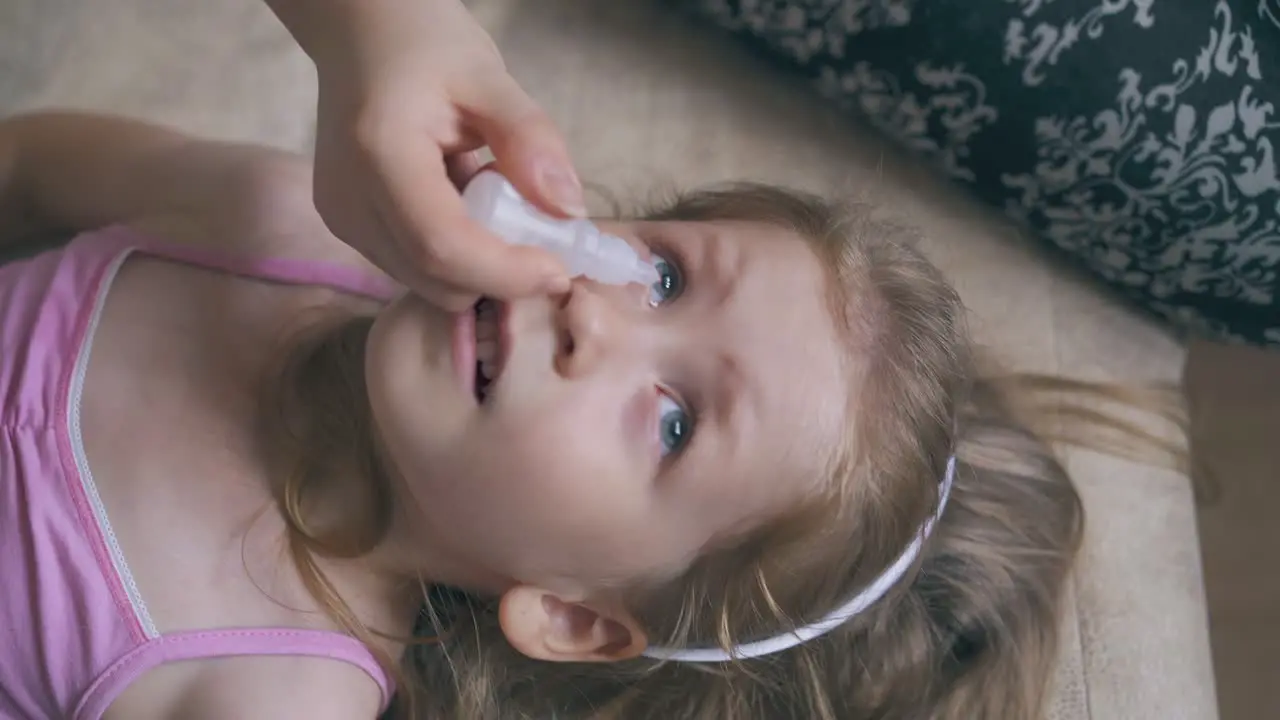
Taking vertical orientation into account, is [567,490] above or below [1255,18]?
below

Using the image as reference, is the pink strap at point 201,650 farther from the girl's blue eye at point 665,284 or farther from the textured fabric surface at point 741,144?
the textured fabric surface at point 741,144

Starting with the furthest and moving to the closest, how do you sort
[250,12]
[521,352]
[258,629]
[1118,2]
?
[250,12], [1118,2], [258,629], [521,352]

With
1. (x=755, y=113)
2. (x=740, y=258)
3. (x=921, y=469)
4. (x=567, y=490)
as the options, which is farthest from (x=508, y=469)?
(x=755, y=113)

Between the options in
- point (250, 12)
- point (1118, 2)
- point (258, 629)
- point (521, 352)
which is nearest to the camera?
point (521, 352)

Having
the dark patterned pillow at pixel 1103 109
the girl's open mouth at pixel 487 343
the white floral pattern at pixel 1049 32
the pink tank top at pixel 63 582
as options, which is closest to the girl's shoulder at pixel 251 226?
the pink tank top at pixel 63 582

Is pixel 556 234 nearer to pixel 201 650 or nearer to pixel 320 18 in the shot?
pixel 320 18

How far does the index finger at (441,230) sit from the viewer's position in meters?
0.67

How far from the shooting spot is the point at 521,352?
788 millimetres

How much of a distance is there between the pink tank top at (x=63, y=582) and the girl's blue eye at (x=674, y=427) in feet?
1.01

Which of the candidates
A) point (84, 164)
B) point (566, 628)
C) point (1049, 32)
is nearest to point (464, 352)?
point (566, 628)

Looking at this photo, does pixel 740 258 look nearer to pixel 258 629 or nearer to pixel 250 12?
pixel 258 629

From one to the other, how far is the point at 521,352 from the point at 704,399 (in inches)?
5.0

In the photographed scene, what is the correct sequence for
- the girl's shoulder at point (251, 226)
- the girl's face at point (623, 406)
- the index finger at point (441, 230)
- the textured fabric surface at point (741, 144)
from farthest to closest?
1. the textured fabric surface at point (741, 144)
2. the girl's shoulder at point (251, 226)
3. the girl's face at point (623, 406)
4. the index finger at point (441, 230)

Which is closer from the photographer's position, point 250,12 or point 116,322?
point 116,322
